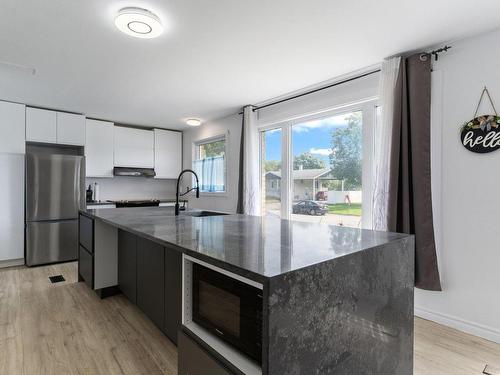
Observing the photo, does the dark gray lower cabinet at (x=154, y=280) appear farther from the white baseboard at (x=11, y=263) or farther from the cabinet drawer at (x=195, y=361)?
the white baseboard at (x=11, y=263)

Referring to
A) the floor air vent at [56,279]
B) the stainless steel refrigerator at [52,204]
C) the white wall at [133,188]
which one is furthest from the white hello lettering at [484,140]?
the white wall at [133,188]

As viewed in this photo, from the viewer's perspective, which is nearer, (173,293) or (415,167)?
(173,293)

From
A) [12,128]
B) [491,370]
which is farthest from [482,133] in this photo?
[12,128]

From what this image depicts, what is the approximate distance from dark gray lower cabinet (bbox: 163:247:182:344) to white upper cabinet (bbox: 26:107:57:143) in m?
3.70

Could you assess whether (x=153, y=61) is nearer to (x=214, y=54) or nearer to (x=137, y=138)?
(x=214, y=54)

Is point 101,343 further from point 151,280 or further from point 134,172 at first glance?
point 134,172

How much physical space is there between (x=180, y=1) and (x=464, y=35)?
2.22 metres

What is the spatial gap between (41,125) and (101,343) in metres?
3.65

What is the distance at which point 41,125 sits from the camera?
4.32m

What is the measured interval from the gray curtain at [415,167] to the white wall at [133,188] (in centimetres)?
485

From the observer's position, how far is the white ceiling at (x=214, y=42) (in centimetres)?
194

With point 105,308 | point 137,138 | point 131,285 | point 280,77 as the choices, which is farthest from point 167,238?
point 137,138

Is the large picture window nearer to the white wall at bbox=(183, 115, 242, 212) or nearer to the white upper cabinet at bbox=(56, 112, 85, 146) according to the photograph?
the white wall at bbox=(183, 115, 242, 212)

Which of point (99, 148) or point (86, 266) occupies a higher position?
point (99, 148)
